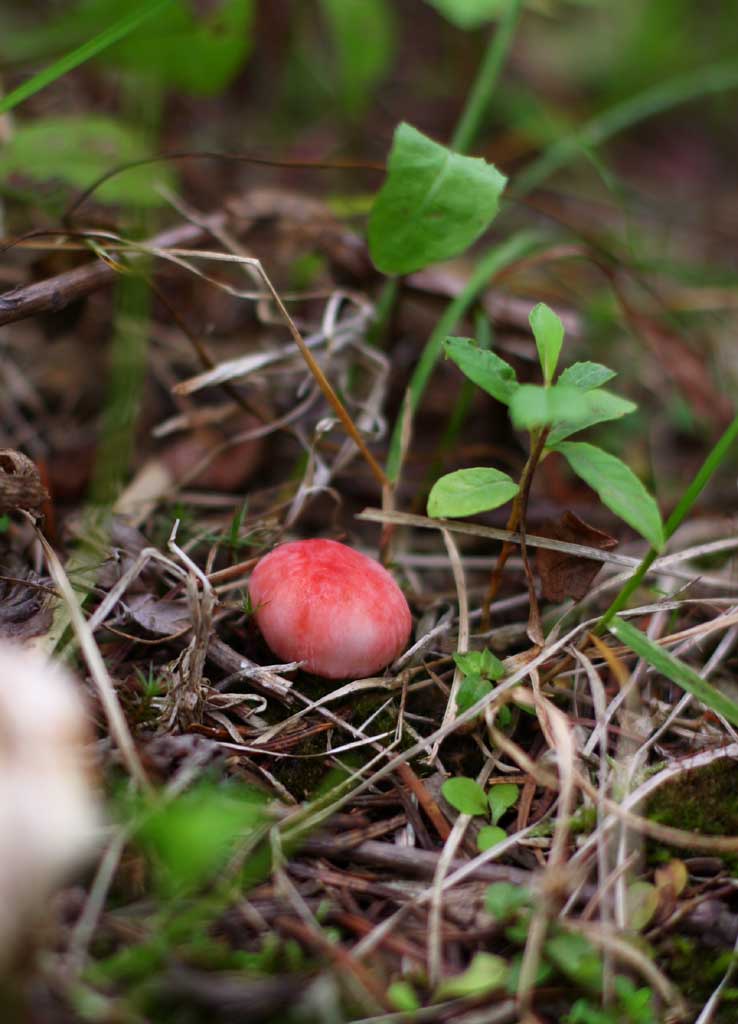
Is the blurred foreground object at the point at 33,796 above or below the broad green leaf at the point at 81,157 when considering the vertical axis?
below

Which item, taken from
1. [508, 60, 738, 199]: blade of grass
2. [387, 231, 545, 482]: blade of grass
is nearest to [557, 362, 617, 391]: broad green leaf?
[387, 231, 545, 482]: blade of grass

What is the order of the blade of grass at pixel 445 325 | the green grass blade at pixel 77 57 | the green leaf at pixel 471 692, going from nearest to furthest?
the green leaf at pixel 471 692
the green grass blade at pixel 77 57
the blade of grass at pixel 445 325

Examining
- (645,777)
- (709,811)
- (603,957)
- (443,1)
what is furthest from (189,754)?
(443,1)

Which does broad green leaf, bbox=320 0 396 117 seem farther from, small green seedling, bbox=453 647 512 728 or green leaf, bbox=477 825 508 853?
green leaf, bbox=477 825 508 853

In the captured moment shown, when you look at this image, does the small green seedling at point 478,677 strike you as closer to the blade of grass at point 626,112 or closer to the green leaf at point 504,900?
the green leaf at point 504,900

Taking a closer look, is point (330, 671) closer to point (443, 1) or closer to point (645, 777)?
point (645, 777)

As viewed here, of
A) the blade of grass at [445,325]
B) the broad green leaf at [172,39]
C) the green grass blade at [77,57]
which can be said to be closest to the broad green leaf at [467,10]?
the broad green leaf at [172,39]
